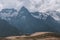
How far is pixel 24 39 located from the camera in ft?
346

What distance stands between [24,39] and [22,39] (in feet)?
4.65

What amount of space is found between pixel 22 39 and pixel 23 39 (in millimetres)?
552

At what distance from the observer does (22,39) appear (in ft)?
343

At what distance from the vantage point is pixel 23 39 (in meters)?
104

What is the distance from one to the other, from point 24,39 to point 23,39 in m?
1.29
